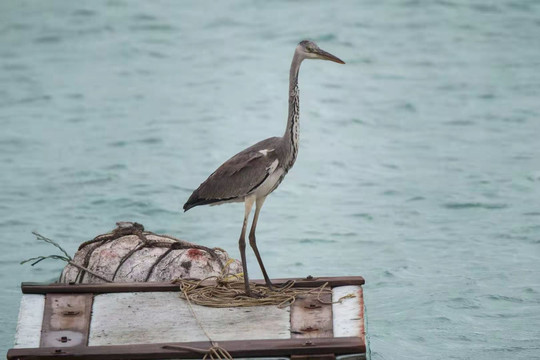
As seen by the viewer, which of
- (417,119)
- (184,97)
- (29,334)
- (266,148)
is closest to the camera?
(29,334)

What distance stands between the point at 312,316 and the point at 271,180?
54.2 inches

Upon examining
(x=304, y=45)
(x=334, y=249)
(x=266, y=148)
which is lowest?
(x=334, y=249)

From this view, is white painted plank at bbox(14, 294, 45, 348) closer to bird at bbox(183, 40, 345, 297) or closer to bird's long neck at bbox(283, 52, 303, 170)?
bird at bbox(183, 40, 345, 297)

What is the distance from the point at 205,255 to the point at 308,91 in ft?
44.7

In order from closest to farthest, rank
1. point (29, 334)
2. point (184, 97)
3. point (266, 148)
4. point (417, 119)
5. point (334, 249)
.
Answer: point (29, 334) < point (266, 148) < point (334, 249) < point (417, 119) < point (184, 97)

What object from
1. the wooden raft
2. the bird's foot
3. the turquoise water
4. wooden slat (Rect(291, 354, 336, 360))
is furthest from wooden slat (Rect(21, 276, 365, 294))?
the turquoise water

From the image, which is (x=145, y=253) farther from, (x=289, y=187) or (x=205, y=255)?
(x=289, y=187)

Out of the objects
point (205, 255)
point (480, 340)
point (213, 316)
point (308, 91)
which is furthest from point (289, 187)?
point (213, 316)

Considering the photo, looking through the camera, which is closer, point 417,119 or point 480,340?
point 480,340

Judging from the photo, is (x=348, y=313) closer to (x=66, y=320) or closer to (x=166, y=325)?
(x=166, y=325)

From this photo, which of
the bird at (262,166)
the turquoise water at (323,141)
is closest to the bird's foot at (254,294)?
the bird at (262,166)

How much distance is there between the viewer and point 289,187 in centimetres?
1831

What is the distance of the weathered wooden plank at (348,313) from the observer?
26.0 feet

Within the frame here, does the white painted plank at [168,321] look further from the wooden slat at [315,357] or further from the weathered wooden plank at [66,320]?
A: the wooden slat at [315,357]
